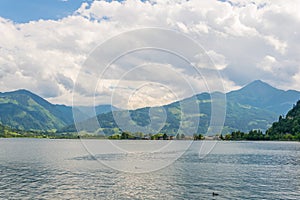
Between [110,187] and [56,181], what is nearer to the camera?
[110,187]

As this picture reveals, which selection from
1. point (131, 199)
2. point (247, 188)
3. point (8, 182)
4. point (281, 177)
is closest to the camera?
point (131, 199)

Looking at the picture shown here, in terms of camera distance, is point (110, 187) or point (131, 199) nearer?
point (131, 199)

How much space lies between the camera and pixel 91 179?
3578 inches

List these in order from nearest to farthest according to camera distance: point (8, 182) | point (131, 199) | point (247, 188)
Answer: point (131, 199) < point (247, 188) < point (8, 182)

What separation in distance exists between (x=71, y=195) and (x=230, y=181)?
41.7 meters

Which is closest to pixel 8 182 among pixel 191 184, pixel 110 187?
pixel 110 187

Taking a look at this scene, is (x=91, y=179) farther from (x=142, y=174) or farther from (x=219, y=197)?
(x=219, y=197)

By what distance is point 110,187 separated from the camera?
261 feet

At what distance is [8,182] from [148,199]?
39889 millimetres

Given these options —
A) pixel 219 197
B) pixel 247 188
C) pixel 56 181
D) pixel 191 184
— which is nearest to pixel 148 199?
pixel 219 197

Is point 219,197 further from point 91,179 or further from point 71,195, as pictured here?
point 91,179

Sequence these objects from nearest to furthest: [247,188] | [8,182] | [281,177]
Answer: [247,188] → [8,182] → [281,177]

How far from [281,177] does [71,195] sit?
61.5 meters

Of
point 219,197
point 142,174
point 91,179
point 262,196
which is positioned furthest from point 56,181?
point 262,196
